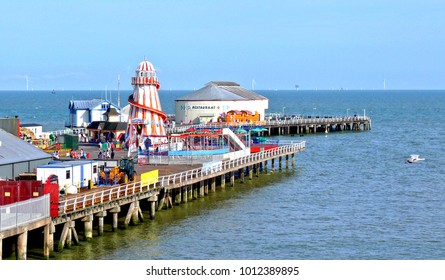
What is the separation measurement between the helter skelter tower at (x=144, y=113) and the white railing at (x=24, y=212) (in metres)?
34.3

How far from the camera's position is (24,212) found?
38656 millimetres

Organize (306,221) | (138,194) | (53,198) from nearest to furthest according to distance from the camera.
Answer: (53,198) < (138,194) < (306,221)

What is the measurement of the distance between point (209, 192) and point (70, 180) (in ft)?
52.7

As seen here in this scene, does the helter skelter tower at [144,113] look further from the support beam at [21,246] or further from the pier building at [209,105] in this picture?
the pier building at [209,105]

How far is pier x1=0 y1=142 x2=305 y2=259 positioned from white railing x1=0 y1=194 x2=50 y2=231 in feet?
0.74

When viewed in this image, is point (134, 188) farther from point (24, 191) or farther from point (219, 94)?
point (219, 94)

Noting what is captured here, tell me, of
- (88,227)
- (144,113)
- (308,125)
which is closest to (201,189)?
(88,227)

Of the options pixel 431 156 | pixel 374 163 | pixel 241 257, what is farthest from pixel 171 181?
pixel 431 156

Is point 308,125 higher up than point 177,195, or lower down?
higher up

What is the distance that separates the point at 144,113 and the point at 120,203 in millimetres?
28262

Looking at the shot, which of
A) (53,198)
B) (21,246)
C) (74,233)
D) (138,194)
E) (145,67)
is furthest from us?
(145,67)

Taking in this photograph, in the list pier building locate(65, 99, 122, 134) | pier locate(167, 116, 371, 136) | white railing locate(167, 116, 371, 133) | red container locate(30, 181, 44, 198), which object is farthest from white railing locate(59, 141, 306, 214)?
pier locate(167, 116, 371, 136)

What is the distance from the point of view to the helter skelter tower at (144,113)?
7500 centimetres

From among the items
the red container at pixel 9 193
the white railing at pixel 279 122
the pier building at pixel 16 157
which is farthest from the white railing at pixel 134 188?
the white railing at pixel 279 122
